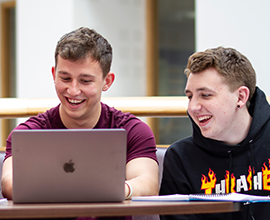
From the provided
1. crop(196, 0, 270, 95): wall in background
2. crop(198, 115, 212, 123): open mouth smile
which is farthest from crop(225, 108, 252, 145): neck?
crop(196, 0, 270, 95): wall in background

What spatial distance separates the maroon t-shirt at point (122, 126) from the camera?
1.36 meters

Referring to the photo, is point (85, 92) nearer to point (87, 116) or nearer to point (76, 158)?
point (87, 116)

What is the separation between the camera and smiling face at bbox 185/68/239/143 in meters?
1.28

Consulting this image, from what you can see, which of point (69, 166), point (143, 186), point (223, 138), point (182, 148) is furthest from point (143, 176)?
point (69, 166)

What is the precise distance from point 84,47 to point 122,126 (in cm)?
34

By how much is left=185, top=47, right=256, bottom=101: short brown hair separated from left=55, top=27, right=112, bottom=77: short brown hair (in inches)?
13.1

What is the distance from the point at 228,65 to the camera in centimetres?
131

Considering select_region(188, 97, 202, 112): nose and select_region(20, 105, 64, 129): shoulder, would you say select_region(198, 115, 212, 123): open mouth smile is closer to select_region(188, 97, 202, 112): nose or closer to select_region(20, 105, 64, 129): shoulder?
select_region(188, 97, 202, 112): nose

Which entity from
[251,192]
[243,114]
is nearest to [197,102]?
[243,114]

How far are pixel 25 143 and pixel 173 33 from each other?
351 cm

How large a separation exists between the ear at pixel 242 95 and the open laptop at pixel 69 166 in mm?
636

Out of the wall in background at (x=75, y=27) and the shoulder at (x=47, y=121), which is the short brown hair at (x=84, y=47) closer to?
the shoulder at (x=47, y=121)

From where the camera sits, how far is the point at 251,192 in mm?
1276

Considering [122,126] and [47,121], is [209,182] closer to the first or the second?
[122,126]
